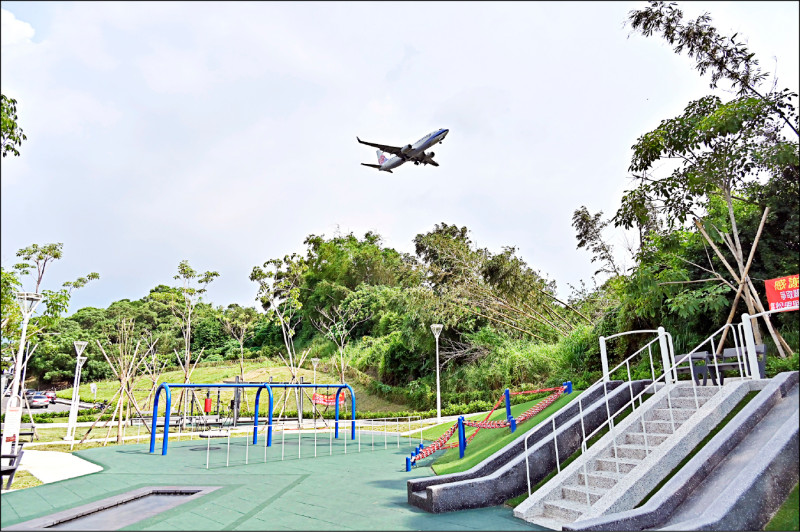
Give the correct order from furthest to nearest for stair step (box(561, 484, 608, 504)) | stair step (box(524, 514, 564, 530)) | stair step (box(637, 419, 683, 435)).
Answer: stair step (box(637, 419, 683, 435))
stair step (box(561, 484, 608, 504))
stair step (box(524, 514, 564, 530))

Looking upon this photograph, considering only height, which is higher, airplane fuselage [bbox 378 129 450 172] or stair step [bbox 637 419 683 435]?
airplane fuselage [bbox 378 129 450 172]

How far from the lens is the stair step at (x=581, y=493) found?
5828 mm

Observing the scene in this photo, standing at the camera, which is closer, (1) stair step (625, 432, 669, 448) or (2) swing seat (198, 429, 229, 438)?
(1) stair step (625, 432, 669, 448)

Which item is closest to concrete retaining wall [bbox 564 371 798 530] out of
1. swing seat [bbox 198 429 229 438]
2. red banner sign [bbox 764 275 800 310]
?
red banner sign [bbox 764 275 800 310]

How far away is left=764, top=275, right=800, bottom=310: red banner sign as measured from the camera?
8.19 m

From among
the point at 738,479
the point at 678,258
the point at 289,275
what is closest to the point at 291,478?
the point at 738,479

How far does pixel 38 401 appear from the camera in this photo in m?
33.9

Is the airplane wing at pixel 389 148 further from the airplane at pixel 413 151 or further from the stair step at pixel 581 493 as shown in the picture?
the stair step at pixel 581 493

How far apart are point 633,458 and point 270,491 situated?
553cm

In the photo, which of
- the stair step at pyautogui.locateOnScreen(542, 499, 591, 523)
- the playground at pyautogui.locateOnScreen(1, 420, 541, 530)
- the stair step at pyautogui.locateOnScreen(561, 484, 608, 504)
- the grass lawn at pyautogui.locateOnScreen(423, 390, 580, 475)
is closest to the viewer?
the stair step at pyautogui.locateOnScreen(542, 499, 591, 523)

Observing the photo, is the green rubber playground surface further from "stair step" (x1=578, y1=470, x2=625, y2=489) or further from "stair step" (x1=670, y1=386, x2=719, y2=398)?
"stair step" (x1=670, y1=386, x2=719, y2=398)

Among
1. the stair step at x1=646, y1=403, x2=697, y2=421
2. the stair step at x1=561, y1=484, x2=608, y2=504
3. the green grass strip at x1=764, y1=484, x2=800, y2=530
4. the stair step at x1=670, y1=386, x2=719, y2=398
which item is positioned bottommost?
the stair step at x1=561, y1=484, x2=608, y2=504

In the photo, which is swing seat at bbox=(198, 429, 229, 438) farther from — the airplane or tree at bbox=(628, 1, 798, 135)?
tree at bbox=(628, 1, 798, 135)

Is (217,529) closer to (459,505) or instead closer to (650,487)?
(459,505)
